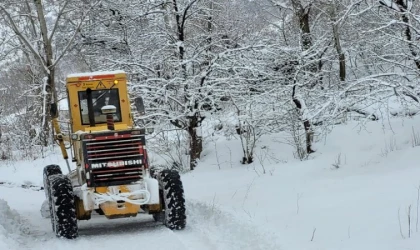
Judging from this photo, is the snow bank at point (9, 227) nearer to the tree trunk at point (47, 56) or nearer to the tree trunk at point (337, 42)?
the tree trunk at point (337, 42)

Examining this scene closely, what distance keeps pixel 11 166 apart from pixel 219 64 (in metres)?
10.8

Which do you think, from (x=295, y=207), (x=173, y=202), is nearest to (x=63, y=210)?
(x=173, y=202)

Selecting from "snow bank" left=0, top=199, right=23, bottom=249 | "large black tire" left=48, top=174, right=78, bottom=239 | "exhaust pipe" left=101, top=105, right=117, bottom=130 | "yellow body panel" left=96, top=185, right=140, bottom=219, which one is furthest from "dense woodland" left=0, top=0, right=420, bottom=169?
"large black tire" left=48, top=174, right=78, bottom=239

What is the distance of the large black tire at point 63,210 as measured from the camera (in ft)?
29.9

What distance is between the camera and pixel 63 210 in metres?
Result: 9.16

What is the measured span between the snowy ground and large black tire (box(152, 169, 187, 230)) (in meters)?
0.19

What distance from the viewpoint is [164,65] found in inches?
674

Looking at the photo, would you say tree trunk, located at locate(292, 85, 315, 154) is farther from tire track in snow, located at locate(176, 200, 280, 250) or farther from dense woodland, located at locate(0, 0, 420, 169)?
tire track in snow, located at locate(176, 200, 280, 250)

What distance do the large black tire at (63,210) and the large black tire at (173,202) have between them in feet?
4.90

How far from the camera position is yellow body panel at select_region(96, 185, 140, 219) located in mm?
9234

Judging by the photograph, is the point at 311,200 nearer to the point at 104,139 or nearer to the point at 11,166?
the point at 104,139

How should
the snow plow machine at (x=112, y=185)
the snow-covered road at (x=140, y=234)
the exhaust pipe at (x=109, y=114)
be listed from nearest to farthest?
the snow-covered road at (x=140, y=234) → the snow plow machine at (x=112, y=185) → the exhaust pipe at (x=109, y=114)

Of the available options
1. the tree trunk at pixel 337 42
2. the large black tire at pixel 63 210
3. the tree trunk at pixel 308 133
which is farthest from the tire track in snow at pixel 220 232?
the tree trunk at pixel 337 42

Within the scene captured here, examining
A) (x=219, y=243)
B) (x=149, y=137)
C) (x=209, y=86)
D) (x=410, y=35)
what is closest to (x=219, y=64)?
(x=209, y=86)
